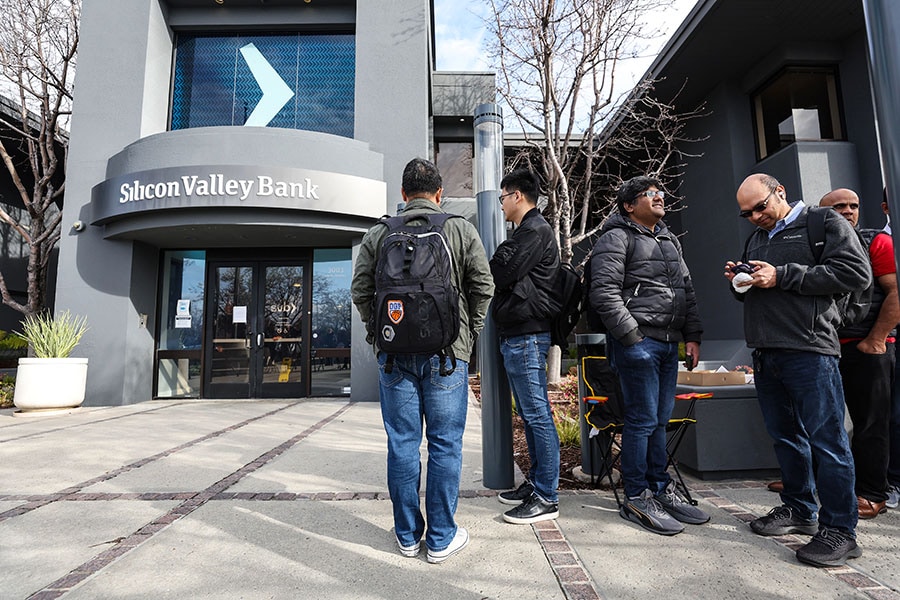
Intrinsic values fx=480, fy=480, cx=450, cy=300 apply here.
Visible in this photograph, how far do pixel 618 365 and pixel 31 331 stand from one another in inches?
370

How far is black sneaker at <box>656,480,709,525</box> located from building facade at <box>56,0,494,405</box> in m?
6.62

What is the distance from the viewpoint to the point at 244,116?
10.5 metres

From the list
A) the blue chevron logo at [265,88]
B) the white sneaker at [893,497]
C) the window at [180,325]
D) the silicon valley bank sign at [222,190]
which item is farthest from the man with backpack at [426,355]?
the blue chevron logo at [265,88]

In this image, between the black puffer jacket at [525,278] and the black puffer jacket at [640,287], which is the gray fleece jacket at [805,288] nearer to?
the black puffer jacket at [640,287]

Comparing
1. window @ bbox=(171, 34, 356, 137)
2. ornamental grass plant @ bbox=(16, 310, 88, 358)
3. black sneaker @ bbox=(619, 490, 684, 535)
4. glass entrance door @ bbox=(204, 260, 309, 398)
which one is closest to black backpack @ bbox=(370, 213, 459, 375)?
black sneaker @ bbox=(619, 490, 684, 535)

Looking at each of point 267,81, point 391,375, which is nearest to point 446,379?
point 391,375

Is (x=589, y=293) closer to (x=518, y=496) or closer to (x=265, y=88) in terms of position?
(x=518, y=496)

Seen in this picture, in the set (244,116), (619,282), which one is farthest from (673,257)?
(244,116)

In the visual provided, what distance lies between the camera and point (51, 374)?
302 inches

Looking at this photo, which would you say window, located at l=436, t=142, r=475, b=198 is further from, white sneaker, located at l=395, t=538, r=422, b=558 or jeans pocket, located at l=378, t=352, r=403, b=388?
white sneaker, located at l=395, t=538, r=422, b=558

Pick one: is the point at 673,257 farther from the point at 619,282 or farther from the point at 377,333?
the point at 377,333

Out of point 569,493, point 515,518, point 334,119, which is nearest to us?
point 515,518

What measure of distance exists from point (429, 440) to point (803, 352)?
1.91 metres

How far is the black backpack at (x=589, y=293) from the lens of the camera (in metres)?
2.83
